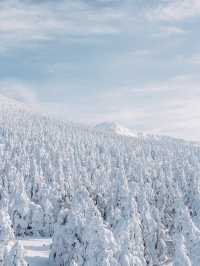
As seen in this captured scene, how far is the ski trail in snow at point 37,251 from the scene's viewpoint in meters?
64.2

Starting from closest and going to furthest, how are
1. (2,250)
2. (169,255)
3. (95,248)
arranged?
(2,250) → (95,248) → (169,255)

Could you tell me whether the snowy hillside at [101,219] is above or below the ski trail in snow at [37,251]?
above

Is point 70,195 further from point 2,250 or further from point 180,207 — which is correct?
point 2,250

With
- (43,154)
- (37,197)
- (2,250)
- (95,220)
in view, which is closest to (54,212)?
(37,197)

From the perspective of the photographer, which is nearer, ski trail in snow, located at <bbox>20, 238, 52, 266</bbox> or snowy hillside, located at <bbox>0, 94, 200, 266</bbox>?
snowy hillside, located at <bbox>0, 94, 200, 266</bbox>

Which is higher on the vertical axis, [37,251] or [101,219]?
[101,219]

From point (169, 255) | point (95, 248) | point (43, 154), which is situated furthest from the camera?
point (43, 154)

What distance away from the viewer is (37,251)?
7012 cm

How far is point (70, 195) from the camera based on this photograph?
97.2 meters

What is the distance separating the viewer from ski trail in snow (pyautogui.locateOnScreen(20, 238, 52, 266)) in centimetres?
6425

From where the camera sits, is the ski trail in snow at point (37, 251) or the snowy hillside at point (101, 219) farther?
the ski trail in snow at point (37, 251)

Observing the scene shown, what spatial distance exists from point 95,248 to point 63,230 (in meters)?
12.7

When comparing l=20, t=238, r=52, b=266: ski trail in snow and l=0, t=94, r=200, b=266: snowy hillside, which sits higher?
l=0, t=94, r=200, b=266: snowy hillside

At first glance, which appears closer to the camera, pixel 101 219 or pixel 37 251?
pixel 101 219
